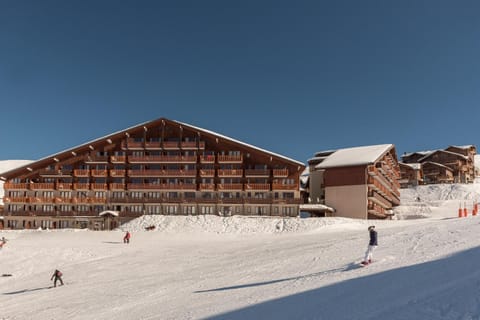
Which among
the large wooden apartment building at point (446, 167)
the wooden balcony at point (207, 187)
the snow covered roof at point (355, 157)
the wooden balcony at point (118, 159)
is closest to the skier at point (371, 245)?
the snow covered roof at point (355, 157)

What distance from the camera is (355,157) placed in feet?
198

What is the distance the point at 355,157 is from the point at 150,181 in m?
29.3

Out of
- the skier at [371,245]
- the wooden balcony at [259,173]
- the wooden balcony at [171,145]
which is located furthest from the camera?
the wooden balcony at [171,145]

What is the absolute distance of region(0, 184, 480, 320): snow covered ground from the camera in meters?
12.1

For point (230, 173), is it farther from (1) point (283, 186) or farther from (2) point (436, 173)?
(2) point (436, 173)

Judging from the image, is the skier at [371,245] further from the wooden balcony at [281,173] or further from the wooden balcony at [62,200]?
the wooden balcony at [62,200]

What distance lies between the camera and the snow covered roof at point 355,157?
57.7 metres

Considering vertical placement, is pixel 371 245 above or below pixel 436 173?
below

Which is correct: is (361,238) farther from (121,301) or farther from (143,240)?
(143,240)

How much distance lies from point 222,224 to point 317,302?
38.7 m

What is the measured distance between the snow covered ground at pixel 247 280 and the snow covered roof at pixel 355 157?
2764 centimetres

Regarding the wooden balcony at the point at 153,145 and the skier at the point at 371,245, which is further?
the wooden balcony at the point at 153,145

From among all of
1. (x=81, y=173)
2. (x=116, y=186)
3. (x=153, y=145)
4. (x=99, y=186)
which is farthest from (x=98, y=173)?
(x=153, y=145)

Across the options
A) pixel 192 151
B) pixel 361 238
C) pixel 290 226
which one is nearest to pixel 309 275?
pixel 361 238
